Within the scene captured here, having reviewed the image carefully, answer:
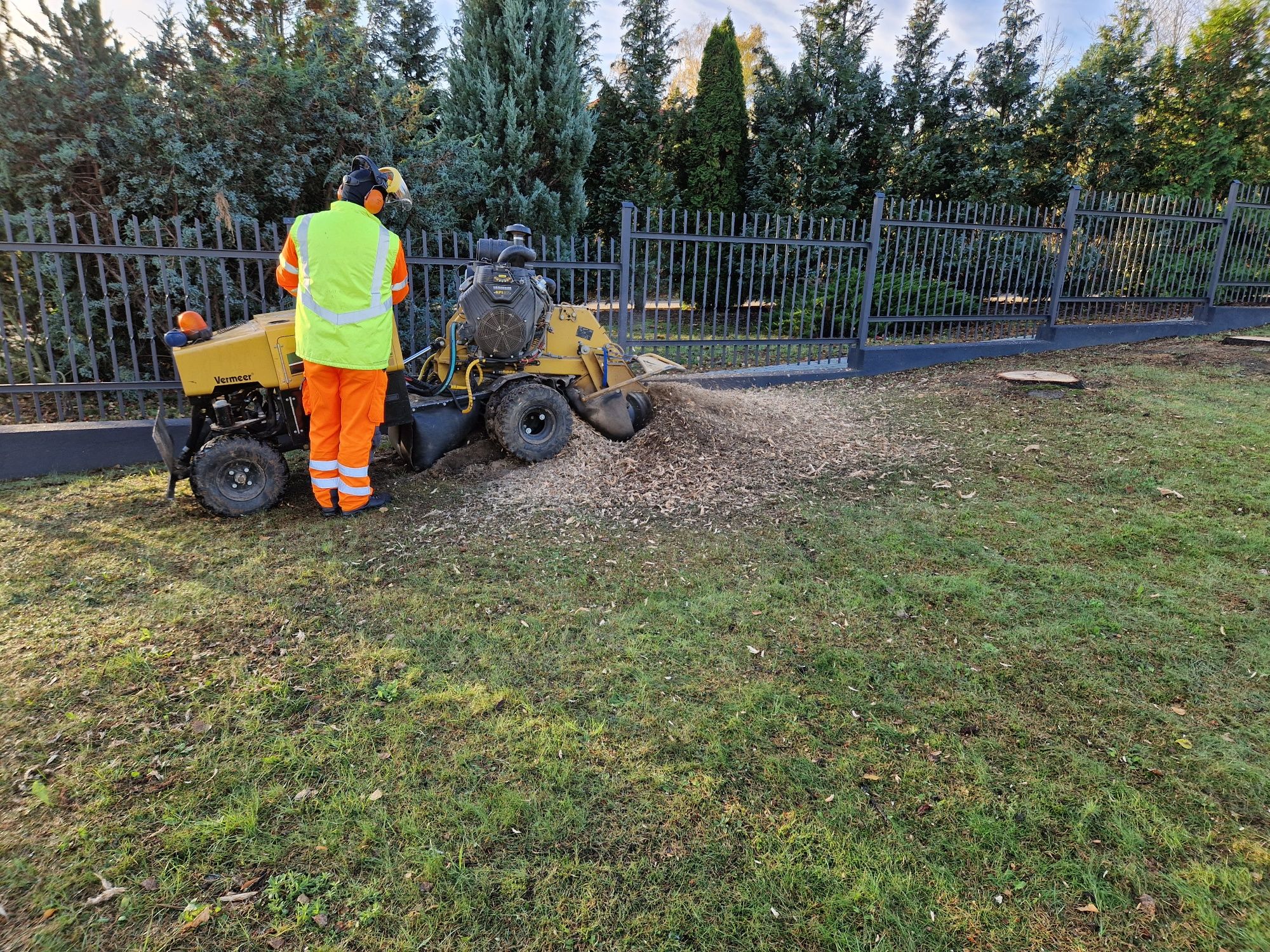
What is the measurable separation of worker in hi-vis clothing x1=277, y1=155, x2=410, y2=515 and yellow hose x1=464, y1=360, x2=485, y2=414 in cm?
70

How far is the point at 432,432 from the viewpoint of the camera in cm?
538

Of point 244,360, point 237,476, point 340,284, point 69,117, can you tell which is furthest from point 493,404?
point 69,117

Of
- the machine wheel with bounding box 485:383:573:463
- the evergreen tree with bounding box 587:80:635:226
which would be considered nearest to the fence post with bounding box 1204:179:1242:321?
the evergreen tree with bounding box 587:80:635:226

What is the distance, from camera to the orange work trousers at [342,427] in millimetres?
4531

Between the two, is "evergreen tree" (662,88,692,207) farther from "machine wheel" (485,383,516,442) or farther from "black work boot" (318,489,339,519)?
"black work boot" (318,489,339,519)

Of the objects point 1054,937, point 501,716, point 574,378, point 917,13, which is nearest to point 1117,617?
point 1054,937

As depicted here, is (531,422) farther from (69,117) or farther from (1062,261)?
(1062,261)

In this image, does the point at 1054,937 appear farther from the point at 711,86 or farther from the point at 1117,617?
the point at 711,86

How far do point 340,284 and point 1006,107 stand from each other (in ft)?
48.8

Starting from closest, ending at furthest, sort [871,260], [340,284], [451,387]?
[340,284] → [451,387] → [871,260]

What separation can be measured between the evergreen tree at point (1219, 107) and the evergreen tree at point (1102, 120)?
20.2 inches

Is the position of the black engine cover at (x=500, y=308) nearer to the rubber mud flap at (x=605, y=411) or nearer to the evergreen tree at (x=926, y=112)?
the rubber mud flap at (x=605, y=411)

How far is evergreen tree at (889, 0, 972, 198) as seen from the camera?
46.4 ft

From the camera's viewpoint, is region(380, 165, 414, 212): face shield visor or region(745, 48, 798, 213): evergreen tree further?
region(745, 48, 798, 213): evergreen tree
